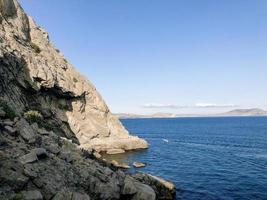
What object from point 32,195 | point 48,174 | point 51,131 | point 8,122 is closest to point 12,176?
point 32,195

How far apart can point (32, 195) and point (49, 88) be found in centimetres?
5354

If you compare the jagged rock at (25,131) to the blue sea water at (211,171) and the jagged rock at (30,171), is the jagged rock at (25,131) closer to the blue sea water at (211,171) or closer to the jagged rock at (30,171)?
the jagged rock at (30,171)

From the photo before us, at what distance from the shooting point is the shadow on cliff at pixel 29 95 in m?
60.0

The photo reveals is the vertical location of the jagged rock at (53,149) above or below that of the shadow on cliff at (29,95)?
below

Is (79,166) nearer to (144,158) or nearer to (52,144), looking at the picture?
(52,144)

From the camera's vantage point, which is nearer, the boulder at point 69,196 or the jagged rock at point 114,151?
the boulder at point 69,196

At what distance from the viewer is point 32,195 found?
27141 mm

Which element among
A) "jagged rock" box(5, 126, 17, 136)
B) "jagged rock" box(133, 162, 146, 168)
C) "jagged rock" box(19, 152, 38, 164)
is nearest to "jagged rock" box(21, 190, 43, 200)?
"jagged rock" box(19, 152, 38, 164)

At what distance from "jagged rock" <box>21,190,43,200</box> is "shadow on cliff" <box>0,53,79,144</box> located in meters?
27.5

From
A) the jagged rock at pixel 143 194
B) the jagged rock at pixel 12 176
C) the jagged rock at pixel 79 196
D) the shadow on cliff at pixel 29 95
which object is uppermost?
the shadow on cliff at pixel 29 95

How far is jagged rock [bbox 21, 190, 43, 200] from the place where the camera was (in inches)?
1049

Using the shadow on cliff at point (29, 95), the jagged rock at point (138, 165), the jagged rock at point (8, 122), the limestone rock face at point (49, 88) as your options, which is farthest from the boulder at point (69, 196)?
the jagged rock at point (138, 165)

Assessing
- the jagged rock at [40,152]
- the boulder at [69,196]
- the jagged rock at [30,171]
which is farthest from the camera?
the jagged rock at [40,152]

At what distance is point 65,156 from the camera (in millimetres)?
37344
